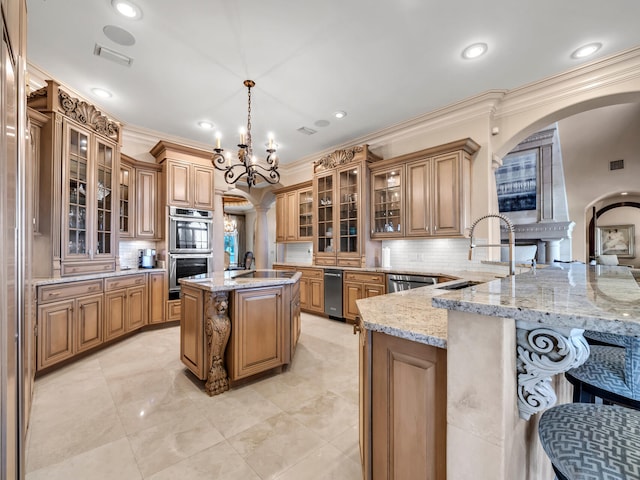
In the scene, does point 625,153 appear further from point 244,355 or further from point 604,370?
point 244,355

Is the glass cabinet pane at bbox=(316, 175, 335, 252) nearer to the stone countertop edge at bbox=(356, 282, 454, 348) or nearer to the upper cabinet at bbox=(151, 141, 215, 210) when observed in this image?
the upper cabinet at bbox=(151, 141, 215, 210)

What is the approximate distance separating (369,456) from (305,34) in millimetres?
3095

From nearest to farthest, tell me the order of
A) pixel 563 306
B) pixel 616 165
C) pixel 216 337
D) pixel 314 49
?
pixel 563 306
pixel 216 337
pixel 314 49
pixel 616 165

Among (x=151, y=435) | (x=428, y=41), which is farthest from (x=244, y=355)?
(x=428, y=41)

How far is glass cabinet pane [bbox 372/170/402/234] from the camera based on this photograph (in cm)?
421

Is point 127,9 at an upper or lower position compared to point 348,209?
upper

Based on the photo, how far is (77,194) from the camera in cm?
320

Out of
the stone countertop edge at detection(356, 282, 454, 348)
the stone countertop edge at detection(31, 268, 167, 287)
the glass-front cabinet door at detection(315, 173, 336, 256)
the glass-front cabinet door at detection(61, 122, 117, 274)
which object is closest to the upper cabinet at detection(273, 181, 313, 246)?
the glass-front cabinet door at detection(315, 173, 336, 256)

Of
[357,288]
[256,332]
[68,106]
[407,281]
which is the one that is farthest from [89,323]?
[407,281]

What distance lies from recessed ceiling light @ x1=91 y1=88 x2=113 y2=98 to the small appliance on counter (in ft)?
7.30

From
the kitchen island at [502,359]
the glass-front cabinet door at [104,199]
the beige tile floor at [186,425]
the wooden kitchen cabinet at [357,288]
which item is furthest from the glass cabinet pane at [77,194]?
the kitchen island at [502,359]

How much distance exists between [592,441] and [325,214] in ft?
14.7

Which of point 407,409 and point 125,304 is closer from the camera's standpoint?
point 407,409

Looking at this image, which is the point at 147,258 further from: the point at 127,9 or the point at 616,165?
the point at 616,165
